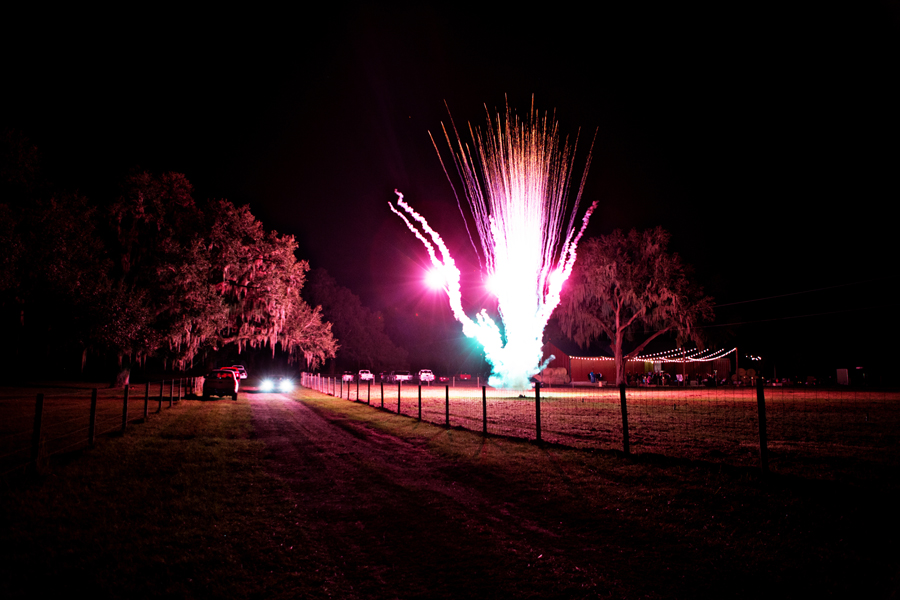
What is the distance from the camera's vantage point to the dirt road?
4.16 m

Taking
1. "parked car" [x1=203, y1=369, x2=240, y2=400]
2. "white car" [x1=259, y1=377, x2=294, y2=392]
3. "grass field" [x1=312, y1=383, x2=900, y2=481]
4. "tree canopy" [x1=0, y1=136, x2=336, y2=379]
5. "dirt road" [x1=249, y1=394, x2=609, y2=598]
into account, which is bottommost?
"dirt road" [x1=249, y1=394, x2=609, y2=598]

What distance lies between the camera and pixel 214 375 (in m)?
25.9

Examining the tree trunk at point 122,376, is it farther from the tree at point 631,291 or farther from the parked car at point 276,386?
the tree at point 631,291

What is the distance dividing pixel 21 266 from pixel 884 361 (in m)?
79.8

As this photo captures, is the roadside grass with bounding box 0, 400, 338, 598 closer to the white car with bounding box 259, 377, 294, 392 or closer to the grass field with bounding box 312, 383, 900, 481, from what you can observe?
the grass field with bounding box 312, 383, 900, 481

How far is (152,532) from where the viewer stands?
531 cm

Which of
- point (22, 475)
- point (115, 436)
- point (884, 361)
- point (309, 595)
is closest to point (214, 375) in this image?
point (115, 436)

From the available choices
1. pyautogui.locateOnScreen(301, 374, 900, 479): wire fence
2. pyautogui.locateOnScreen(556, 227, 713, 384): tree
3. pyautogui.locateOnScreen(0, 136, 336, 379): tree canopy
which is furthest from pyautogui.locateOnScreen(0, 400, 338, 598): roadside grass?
pyautogui.locateOnScreen(556, 227, 713, 384): tree

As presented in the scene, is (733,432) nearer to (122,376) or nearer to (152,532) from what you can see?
(152,532)

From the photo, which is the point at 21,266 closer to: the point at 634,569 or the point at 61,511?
the point at 61,511

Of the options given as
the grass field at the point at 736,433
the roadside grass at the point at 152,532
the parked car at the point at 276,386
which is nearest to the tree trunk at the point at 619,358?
the grass field at the point at 736,433

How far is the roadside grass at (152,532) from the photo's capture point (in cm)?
414

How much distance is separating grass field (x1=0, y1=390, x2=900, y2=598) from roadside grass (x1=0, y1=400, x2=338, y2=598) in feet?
0.06

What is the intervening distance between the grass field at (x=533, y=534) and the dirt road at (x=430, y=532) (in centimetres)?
5
